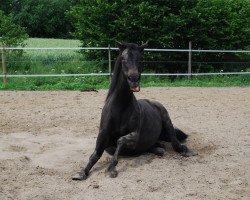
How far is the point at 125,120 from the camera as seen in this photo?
6.14 metres

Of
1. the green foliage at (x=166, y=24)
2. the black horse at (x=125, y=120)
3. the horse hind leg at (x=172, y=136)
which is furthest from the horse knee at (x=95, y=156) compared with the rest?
the green foliage at (x=166, y=24)

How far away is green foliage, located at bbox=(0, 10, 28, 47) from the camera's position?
56.1ft

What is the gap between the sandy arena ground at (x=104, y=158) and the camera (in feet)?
17.1

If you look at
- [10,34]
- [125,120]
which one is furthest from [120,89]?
[10,34]

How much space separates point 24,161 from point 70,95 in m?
6.10

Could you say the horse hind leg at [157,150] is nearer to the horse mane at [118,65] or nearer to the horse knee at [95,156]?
the horse knee at [95,156]

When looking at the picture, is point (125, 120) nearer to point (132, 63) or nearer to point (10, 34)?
point (132, 63)

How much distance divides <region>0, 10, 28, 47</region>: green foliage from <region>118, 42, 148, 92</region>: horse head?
11925 mm

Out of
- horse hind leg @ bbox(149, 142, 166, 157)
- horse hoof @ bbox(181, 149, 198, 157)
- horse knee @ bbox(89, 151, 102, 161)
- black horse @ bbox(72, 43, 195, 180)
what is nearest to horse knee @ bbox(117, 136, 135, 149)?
black horse @ bbox(72, 43, 195, 180)

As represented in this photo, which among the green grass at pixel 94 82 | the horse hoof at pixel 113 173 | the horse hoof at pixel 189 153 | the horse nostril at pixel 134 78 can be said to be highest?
the horse nostril at pixel 134 78

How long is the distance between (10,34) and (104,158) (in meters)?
12.0

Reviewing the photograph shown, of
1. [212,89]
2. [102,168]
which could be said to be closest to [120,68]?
[102,168]

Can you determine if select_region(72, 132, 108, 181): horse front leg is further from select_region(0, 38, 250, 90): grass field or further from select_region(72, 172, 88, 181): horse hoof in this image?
select_region(0, 38, 250, 90): grass field

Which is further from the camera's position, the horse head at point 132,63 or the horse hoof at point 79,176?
the horse head at point 132,63
